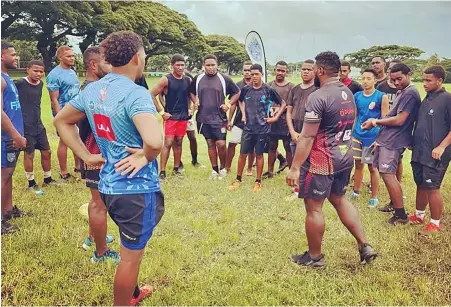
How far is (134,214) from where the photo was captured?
2588mm

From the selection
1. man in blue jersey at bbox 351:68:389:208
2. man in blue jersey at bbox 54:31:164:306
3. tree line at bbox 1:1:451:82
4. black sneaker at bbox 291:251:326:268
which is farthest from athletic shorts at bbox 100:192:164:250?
tree line at bbox 1:1:451:82

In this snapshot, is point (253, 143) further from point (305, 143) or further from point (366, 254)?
point (366, 254)

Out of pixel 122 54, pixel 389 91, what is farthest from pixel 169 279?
pixel 389 91

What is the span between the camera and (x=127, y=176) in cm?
254

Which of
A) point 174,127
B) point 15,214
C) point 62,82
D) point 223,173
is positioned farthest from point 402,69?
point 15,214

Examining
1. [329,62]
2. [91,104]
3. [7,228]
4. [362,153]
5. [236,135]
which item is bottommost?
[7,228]

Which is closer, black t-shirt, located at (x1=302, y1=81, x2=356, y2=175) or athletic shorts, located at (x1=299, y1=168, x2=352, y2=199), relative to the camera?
black t-shirt, located at (x1=302, y1=81, x2=356, y2=175)

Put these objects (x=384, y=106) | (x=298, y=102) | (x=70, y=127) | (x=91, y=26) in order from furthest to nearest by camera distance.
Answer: (x=91, y=26) → (x=298, y=102) → (x=384, y=106) → (x=70, y=127)

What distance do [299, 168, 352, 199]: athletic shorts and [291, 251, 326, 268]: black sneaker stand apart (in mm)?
633

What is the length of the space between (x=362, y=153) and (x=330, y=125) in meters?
2.78

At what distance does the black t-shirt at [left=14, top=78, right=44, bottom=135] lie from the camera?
5.93 metres

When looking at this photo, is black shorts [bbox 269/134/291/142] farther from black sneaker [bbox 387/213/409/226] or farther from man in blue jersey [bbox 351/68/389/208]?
black sneaker [bbox 387/213/409/226]

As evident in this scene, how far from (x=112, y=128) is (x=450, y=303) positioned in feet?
10.0

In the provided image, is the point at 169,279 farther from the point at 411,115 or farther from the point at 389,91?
the point at 389,91
